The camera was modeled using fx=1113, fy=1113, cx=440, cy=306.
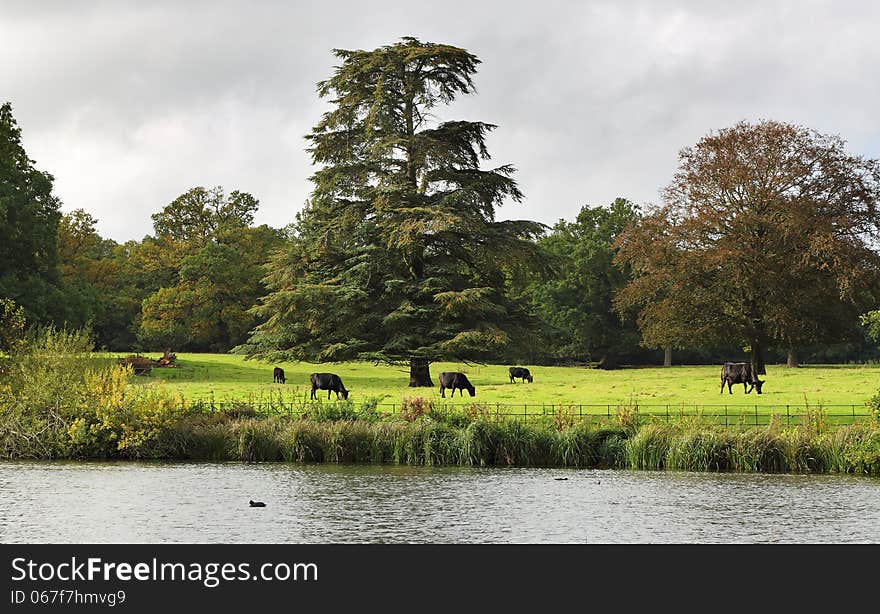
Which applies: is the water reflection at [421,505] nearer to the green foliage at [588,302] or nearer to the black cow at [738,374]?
the black cow at [738,374]

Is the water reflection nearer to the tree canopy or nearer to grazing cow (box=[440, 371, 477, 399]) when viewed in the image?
grazing cow (box=[440, 371, 477, 399])

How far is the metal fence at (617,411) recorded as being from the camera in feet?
98.3

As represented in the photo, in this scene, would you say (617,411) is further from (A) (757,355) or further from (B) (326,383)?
(A) (757,355)

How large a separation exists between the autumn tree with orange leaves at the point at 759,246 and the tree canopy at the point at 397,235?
9.56 metres

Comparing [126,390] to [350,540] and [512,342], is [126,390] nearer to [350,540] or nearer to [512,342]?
[350,540]

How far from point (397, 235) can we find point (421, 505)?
26.9 m

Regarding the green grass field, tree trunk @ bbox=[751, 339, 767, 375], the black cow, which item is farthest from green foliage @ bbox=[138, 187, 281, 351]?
the black cow

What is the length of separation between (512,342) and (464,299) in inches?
152

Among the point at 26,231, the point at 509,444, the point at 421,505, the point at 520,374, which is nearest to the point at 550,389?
the point at 520,374

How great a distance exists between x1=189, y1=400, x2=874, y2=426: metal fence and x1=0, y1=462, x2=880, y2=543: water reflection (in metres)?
3.14

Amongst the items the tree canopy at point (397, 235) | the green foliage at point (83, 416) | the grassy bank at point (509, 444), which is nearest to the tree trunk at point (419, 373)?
the tree canopy at point (397, 235)

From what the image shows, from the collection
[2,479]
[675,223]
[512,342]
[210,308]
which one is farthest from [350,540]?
[210,308]

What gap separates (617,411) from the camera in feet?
101

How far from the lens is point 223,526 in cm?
1969
